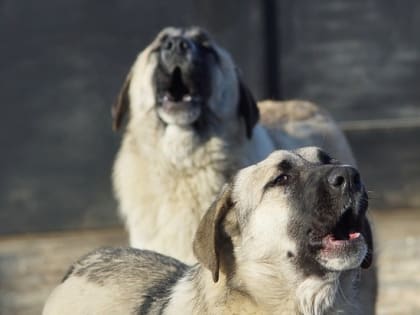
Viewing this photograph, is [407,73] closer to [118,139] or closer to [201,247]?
[118,139]

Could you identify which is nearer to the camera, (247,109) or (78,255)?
(247,109)

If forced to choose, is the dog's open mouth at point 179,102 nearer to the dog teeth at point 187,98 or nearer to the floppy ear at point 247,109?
the dog teeth at point 187,98

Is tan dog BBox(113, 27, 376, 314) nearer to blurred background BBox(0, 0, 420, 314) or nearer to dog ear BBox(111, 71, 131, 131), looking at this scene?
dog ear BBox(111, 71, 131, 131)

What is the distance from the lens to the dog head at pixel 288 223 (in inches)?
226

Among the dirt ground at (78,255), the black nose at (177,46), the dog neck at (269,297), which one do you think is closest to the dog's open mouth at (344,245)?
the dog neck at (269,297)

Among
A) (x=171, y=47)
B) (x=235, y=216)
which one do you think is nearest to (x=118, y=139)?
(x=171, y=47)

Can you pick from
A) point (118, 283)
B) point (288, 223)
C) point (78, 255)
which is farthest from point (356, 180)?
point (78, 255)

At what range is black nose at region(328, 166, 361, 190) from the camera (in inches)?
225

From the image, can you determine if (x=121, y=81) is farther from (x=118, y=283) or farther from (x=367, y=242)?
(x=367, y=242)

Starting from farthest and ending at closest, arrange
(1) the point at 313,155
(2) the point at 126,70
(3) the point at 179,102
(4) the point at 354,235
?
(2) the point at 126,70
(3) the point at 179,102
(1) the point at 313,155
(4) the point at 354,235

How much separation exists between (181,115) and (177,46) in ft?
1.55

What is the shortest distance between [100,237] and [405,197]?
296 centimetres

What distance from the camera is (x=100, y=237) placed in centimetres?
1248

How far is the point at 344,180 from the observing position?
572cm
